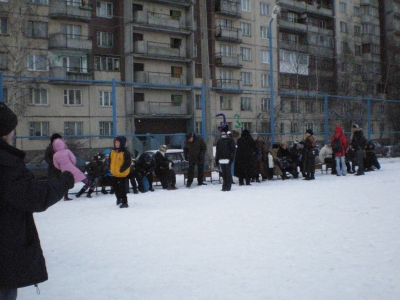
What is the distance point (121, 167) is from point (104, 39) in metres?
31.7

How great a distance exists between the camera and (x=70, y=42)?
36.2 meters

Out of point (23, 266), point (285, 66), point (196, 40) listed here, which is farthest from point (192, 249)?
point (285, 66)

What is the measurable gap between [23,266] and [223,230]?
4839 millimetres

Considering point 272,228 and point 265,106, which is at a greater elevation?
point 265,106

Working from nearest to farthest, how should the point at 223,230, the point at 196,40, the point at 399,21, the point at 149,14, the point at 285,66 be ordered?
the point at 223,230
the point at 149,14
the point at 196,40
the point at 285,66
the point at 399,21

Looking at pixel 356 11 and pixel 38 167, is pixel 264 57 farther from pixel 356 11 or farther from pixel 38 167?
pixel 38 167

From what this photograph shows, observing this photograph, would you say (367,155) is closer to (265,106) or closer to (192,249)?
(265,106)

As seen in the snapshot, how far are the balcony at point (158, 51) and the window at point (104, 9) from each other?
359 cm

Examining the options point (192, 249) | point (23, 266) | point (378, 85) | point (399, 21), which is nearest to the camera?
point (23, 266)

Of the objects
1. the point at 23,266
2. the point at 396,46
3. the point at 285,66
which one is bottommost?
the point at 23,266

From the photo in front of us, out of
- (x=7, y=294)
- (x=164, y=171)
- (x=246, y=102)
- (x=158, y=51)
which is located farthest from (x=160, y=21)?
(x=7, y=294)

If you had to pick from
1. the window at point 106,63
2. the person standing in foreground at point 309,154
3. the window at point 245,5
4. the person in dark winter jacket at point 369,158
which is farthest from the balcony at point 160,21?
the person standing in foreground at point 309,154

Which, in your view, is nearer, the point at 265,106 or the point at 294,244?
the point at 294,244

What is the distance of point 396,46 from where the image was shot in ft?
207
